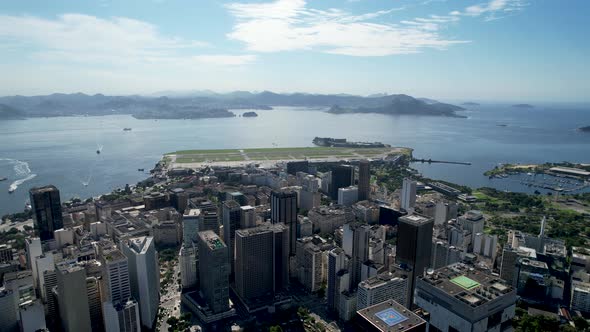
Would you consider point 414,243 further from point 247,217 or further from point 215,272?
point 247,217

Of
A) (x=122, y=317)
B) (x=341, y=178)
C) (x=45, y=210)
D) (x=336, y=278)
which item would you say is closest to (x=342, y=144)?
(x=341, y=178)

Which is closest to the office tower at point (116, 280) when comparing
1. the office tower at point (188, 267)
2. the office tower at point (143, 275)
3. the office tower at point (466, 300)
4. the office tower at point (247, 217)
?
the office tower at point (143, 275)

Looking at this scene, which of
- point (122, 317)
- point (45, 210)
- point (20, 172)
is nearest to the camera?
point (122, 317)

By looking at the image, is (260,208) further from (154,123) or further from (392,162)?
(154,123)

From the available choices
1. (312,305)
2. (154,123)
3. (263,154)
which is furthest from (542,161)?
(154,123)

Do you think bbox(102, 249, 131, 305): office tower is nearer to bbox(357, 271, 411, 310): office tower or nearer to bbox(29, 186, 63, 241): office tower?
bbox(357, 271, 411, 310): office tower
